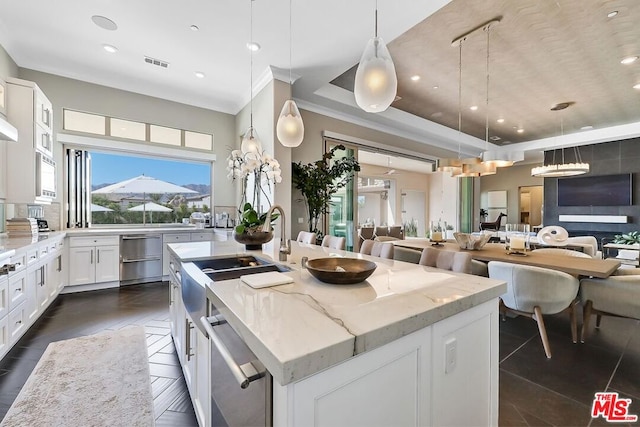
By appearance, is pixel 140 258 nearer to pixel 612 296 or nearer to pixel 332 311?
pixel 332 311

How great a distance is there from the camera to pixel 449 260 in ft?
6.46

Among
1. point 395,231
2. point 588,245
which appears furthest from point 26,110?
point 588,245

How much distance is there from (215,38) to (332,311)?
12.1 feet

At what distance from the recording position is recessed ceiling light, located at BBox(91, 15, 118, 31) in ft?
9.98

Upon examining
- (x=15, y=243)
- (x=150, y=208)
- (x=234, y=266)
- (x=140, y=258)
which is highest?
(x=150, y=208)

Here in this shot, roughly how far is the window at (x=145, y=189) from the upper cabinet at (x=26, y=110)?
4.18 feet

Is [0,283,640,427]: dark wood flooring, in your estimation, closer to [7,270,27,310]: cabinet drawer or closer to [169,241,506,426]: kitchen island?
[7,270,27,310]: cabinet drawer

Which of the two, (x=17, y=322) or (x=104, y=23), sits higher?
(x=104, y=23)

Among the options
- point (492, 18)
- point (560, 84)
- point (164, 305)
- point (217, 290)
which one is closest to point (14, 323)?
point (164, 305)

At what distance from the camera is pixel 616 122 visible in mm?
6477

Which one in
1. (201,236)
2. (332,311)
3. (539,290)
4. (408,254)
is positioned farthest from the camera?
(201,236)

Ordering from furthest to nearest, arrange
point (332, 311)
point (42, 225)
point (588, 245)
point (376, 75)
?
point (588, 245) → point (42, 225) → point (376, 75) → point (332, 311)

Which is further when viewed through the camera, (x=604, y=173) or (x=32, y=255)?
(x=604, y=173)

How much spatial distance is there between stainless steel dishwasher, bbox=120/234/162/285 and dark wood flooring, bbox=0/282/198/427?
0.17 meters
